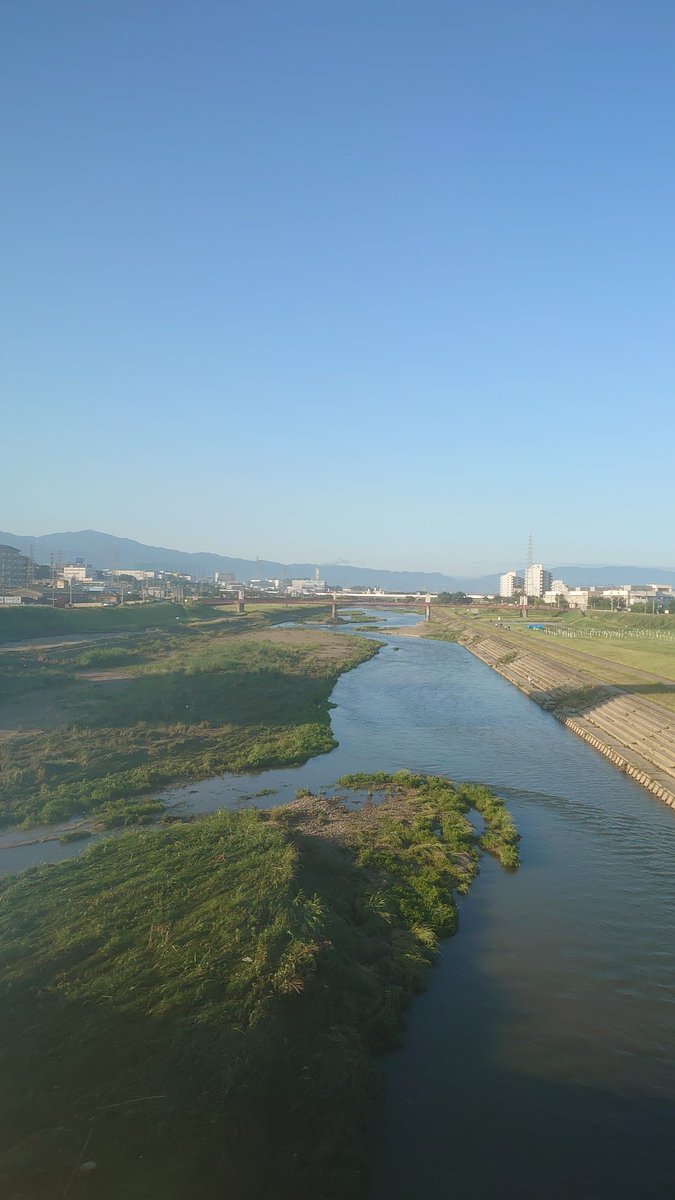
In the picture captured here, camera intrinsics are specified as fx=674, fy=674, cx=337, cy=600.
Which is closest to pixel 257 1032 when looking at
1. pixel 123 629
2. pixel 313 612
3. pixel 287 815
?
pixel 287 815

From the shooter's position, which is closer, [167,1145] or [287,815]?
[167,1145]

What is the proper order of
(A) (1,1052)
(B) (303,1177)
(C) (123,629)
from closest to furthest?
(B) (303,1177)
(A) (1,1052)
(C) (123,629)

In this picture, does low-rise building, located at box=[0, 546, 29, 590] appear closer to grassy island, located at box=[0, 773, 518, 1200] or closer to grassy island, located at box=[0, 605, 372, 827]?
grassy island, located at box=[0, 605, 372, 827]

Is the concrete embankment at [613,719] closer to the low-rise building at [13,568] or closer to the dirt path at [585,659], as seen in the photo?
the dirt path at [585,659]

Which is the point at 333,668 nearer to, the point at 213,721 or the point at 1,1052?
the point at 213,721

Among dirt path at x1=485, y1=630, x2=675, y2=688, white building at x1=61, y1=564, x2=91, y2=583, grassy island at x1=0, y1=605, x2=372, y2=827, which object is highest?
white building at x1=61, y1=564, x2=91, y2=583

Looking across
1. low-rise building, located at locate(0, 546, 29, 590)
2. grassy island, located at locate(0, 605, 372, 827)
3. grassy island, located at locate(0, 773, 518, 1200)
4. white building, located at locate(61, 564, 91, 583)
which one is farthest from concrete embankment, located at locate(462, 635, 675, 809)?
white building, located at locate(61, 564, 91, 583)
